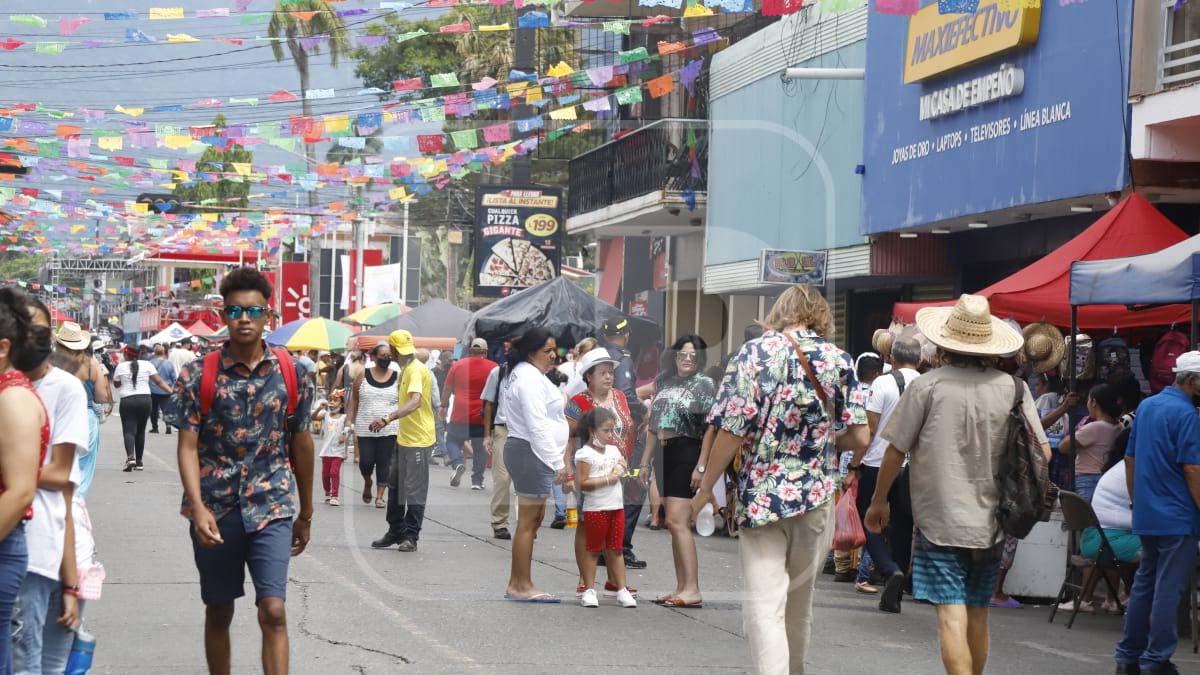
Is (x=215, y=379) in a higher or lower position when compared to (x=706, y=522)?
higher

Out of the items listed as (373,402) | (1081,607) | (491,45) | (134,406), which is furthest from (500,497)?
(491,45)

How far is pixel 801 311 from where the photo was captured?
744 centimetres

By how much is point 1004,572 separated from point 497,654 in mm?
4417

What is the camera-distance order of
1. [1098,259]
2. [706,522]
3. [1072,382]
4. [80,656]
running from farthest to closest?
[706,522] < [1098,259] < [1072,382] < [80,656]

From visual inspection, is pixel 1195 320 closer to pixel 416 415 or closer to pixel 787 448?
pixel 787 448

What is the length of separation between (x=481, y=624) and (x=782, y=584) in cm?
291

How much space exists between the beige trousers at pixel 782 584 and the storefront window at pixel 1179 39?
8199mm

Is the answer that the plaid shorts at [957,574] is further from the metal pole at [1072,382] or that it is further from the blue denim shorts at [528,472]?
the metal pole at [1072,382]

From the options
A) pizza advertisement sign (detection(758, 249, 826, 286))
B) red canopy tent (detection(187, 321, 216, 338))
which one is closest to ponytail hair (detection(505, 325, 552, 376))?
pizza advertisement sign (detection(758, 249, 826, 286))

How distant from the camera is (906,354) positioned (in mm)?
11695

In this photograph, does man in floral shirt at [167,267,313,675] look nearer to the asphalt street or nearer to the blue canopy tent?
the asphalt street

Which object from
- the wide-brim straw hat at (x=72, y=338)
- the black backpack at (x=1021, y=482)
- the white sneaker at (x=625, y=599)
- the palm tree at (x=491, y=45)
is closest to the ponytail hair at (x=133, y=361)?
the wide-brim straw hat at (x=72, y=338)

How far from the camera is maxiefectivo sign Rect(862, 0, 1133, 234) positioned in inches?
584

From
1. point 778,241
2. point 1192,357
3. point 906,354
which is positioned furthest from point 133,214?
point 1192,357
